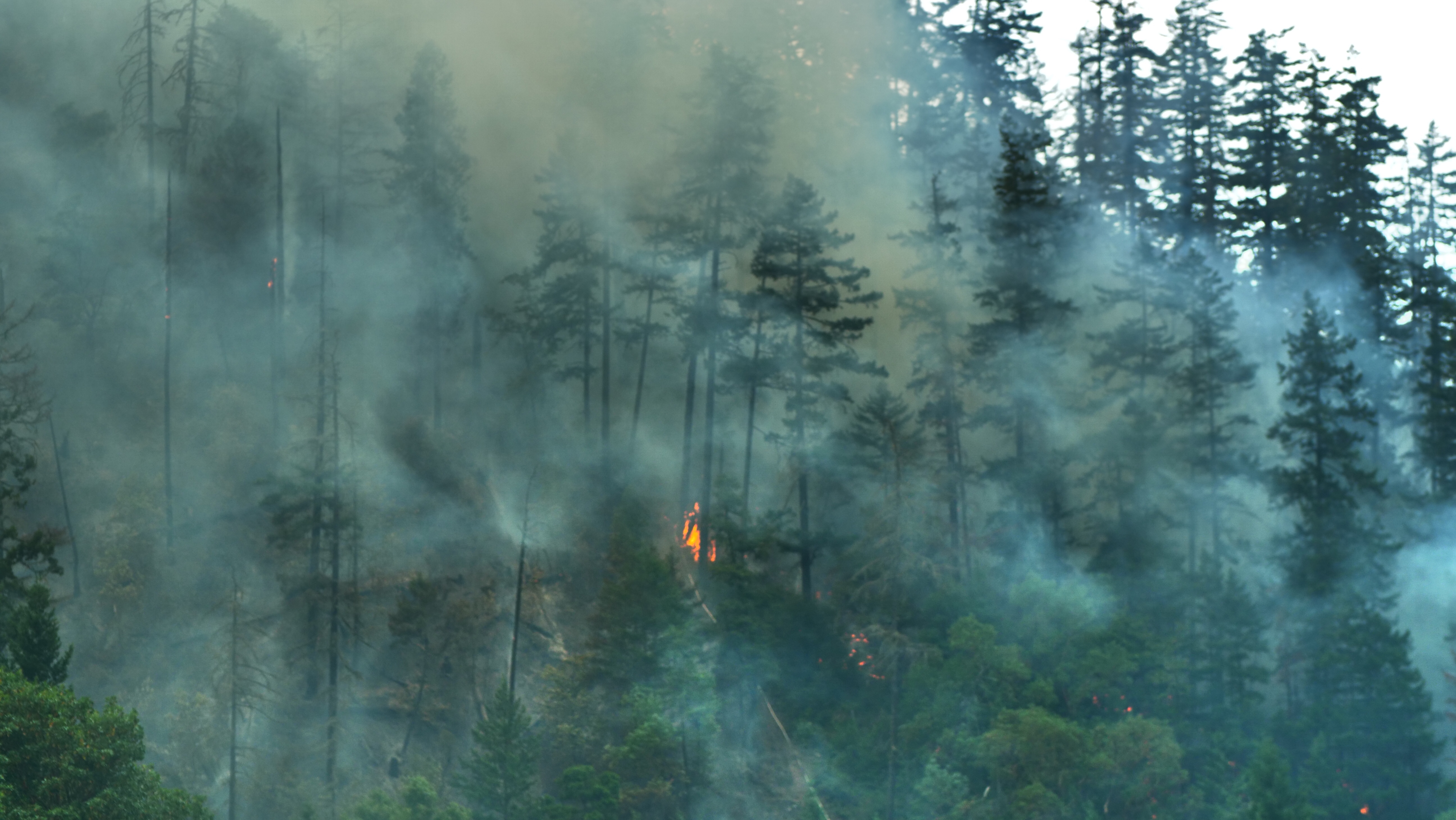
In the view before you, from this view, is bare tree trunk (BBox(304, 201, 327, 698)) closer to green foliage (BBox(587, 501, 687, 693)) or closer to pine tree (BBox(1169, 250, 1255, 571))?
green foliage (BBox(587, 501, 687, 693))

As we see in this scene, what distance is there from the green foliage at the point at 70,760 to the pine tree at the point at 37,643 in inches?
136

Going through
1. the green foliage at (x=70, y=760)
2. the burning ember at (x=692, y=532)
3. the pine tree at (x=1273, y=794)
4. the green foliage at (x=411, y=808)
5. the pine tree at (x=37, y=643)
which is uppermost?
the burning ember at (x=692, y=532)

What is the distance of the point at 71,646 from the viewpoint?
26.5 metres

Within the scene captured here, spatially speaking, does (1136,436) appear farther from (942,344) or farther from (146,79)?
(146,79)

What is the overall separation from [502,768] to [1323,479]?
29.7 metres

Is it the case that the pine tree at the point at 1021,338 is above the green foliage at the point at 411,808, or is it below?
above

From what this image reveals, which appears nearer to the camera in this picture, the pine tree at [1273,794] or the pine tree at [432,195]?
the pine tree at [1273,794]

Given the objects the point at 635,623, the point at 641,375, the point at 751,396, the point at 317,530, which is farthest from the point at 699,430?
the point at 317,530

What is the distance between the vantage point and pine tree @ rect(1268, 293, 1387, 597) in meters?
37.2

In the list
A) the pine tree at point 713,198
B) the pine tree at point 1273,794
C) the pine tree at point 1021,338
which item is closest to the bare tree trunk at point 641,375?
the pine tree at point 713,198

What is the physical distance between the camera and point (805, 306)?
40969 millimetres

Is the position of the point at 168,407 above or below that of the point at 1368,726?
above

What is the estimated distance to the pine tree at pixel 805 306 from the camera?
4019 cm

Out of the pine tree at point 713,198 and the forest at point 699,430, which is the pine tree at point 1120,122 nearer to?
the forest at point 699,430
